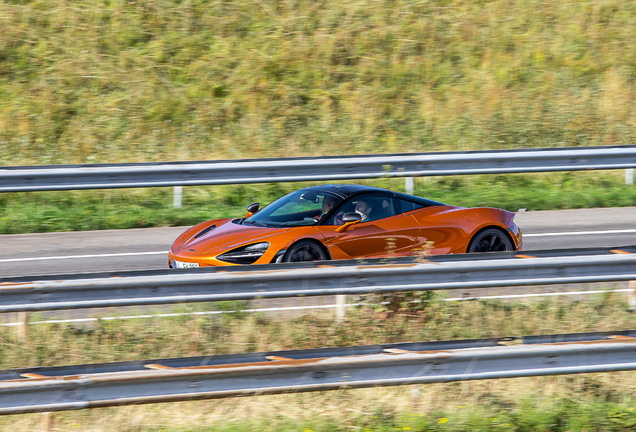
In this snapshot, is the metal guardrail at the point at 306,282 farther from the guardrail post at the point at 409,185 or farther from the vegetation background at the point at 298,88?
the guardrail post at the point at 409,185

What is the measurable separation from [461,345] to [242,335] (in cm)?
211

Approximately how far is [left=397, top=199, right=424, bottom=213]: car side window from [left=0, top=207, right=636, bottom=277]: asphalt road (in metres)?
2.46

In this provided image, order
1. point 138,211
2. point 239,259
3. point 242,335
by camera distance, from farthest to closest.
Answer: point 138,211 < point 239,259 < point 242,335

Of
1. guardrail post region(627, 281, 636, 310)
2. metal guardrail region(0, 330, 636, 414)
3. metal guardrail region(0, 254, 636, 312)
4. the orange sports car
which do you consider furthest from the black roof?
metal guardrail region(0, 330, 636, 414)

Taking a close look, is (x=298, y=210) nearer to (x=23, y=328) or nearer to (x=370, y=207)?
(x=370, y=207)

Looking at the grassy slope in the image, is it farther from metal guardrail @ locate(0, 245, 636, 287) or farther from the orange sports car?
metal guardrail @ locate(0, 245, 636, 287)

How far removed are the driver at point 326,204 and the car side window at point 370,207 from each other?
0.38ft

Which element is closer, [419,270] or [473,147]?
[419,270]

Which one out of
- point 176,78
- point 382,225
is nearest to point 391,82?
point 176,78

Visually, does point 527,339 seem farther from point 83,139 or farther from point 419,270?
point 83,139

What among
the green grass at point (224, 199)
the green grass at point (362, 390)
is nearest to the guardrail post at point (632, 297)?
the green grass at point (362, 390)

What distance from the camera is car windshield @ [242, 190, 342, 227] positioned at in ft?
27.9

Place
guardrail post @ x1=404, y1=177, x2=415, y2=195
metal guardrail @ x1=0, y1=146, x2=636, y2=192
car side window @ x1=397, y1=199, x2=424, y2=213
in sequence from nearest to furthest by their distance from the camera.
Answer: car side window @ x1=397, y1=199, x2=424, y2=213 < metal guardrail @ x1=0, y1=146, x2=636, y2=192 < guardrail post @ x1=404, y1=177, x2=415, y2=195

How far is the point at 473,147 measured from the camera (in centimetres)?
1752
